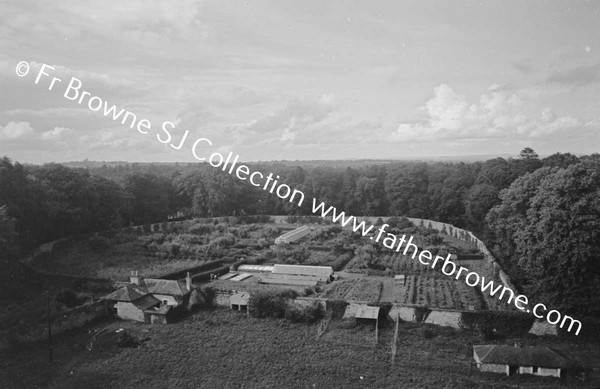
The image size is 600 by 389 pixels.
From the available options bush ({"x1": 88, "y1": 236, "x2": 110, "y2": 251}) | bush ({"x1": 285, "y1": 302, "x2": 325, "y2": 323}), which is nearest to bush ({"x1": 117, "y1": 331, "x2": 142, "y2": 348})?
bush ({"x1": 285, "y1": 302, "x2": 325, "y2": 323})

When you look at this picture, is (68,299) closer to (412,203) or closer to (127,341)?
(127,341)

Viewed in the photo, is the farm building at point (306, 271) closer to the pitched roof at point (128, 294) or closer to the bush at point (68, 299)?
the pitched roof at point (128, 294)

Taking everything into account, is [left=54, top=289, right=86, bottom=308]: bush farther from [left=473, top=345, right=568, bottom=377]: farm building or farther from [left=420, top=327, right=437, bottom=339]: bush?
[left=473, top=345, right=568, bottom=377]: farm building

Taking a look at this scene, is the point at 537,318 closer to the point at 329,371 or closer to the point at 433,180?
the point at 329,371

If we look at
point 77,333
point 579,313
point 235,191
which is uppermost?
point 235,191

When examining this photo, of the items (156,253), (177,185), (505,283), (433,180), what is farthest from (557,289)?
(177,185)

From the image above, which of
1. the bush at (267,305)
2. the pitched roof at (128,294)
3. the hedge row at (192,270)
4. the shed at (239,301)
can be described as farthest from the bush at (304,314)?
the hedge row at (192,270)
